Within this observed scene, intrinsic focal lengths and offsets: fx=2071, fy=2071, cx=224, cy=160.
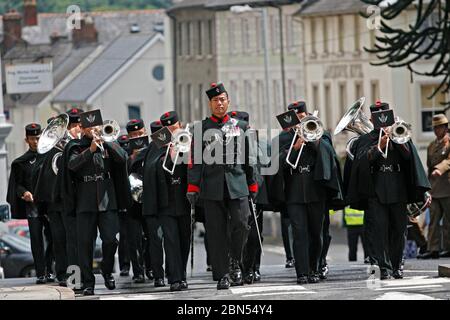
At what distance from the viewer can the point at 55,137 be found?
24125mm

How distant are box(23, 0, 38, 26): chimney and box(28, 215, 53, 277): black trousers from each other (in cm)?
7023

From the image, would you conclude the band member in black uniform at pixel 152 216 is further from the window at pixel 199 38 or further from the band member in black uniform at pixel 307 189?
the window at pixel 199 38

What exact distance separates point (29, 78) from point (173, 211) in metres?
41.8

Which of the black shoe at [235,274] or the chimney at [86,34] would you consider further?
the chimney at [86,34]

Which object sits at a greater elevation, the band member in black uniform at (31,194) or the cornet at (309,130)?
the cornet at (309,130)

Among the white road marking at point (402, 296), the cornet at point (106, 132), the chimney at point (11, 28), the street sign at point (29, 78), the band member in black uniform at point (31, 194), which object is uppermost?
the chimney at point (11, 28)

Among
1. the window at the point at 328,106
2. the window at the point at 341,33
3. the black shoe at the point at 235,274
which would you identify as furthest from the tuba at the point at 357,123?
the window at the point at 341,33

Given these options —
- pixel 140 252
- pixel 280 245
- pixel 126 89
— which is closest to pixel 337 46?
pixel 280 245

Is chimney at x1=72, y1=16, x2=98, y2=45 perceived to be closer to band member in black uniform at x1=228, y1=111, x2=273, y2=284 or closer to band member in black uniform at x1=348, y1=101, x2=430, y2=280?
band member in black uniform at x1=228, y1=111, x2=273, y2=284

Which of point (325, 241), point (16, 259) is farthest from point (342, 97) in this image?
point (325, 241)

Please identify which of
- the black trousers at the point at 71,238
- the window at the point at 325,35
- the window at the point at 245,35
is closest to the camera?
the black trousers at the point at 71,238

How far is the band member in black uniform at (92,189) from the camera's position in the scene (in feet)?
73.4

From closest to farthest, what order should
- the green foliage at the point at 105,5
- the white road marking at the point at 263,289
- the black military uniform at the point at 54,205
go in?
the white road marking at the point at 263,289, the black military uniform at the point at 54,205, the green foliage at the point at 105,5

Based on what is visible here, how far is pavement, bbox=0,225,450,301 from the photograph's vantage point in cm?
2006
